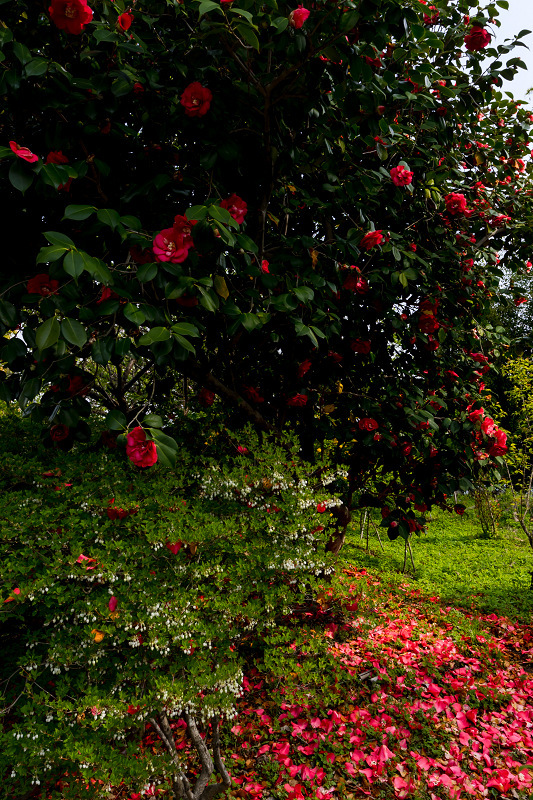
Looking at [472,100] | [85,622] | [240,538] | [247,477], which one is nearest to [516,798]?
[240,538]

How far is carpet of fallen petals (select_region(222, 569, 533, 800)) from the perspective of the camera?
2686 mm

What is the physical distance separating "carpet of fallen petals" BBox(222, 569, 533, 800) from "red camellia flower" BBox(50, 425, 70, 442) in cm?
219

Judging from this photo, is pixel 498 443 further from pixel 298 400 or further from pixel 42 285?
pixel 42 285

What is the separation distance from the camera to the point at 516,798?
258 cm

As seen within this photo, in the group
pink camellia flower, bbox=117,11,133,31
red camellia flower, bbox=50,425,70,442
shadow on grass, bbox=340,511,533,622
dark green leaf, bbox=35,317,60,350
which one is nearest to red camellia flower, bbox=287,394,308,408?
red camellia flower, bbox=50,425,70,442

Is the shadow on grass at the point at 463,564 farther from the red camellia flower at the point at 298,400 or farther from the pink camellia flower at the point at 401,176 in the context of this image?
the pink camellia flower at the point at 401,176

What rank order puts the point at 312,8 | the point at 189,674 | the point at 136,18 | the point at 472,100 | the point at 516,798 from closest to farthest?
the point at 312,8, the point at 136,18, the point at 189,674, the point at 516,798, the point at 472,100

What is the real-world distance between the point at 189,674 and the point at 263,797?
963 mm

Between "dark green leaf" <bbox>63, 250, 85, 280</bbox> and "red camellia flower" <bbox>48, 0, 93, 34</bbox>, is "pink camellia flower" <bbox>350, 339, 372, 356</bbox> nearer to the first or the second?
"dark green leaf" <bbox>63, 250, 85, 280</bbox>

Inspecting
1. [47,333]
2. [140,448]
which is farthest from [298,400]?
[47,333]

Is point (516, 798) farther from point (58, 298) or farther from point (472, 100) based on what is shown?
point (472, 100)

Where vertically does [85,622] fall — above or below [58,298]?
below

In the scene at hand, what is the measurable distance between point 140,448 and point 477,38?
9.52 ft

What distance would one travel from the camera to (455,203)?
11.0 feet
